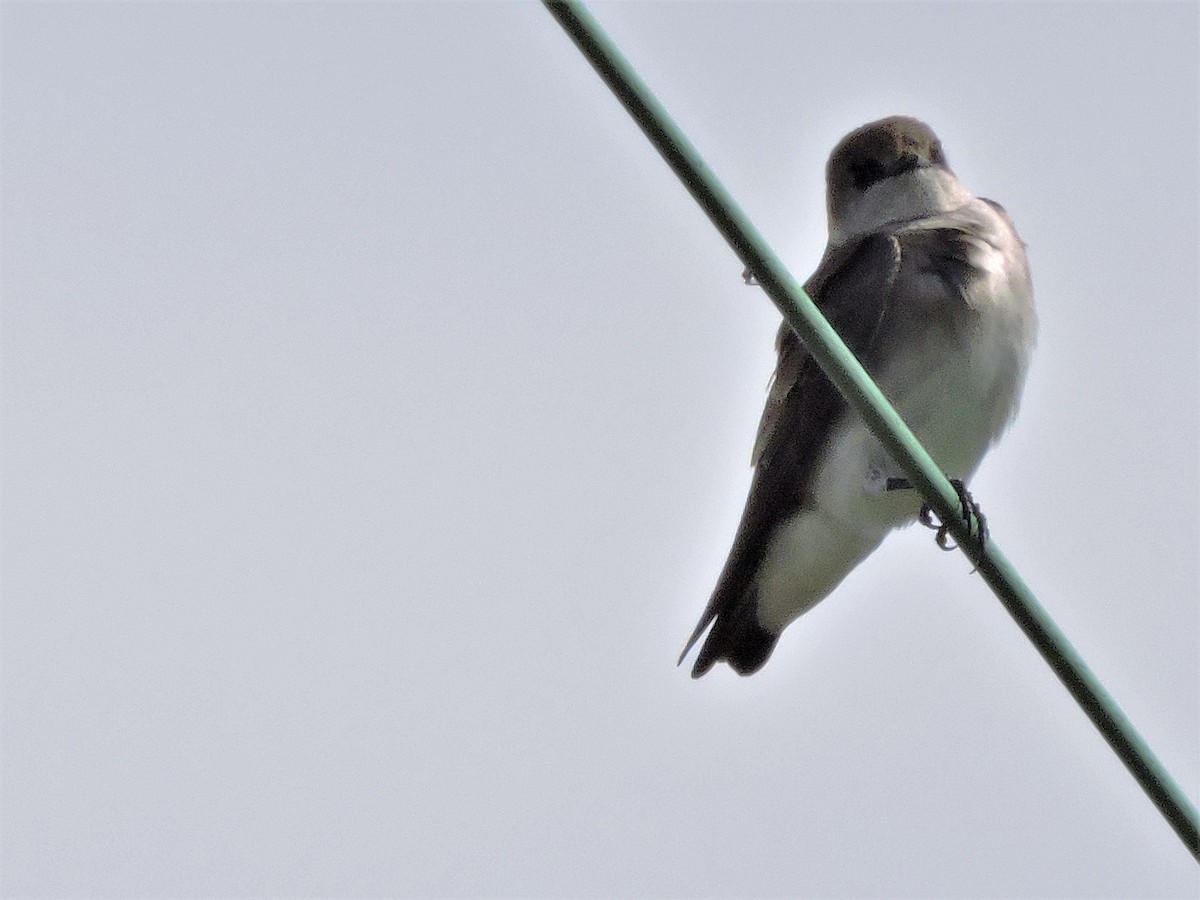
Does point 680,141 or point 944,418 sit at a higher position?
point 944,418

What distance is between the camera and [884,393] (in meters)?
5.29

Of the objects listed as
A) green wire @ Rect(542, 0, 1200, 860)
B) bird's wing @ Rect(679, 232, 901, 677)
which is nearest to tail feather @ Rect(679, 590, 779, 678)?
bird's wing @ Rect(679, 232, 901, 677)

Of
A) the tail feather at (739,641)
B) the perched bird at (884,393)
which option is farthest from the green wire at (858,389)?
the tail feather at (739,641)

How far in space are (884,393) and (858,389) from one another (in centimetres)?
250

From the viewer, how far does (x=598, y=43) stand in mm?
2359

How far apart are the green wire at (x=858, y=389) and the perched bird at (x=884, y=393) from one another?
2.20m

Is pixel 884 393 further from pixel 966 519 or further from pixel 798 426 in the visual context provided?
pixel 966 519

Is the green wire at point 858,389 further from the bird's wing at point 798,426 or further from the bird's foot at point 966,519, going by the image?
the bird's wing at point 798,426

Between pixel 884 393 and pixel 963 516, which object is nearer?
pixel 963 516

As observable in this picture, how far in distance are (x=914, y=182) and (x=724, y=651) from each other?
5.21ft

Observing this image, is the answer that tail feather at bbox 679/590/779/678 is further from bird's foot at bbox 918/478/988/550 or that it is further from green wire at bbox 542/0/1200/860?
green wire at bbox 542/0/1200/860

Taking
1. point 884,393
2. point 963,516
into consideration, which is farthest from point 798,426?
point 963,516

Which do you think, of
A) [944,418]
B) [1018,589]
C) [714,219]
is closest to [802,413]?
[944,418]

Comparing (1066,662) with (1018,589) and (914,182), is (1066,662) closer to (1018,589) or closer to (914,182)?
(1018,589)
